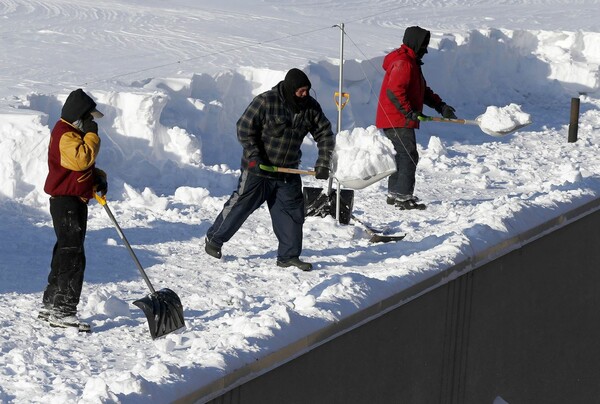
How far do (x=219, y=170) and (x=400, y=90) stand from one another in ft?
6.50

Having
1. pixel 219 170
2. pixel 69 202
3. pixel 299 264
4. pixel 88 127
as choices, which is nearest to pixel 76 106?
pixel 88 127

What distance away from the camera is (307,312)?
720 cm

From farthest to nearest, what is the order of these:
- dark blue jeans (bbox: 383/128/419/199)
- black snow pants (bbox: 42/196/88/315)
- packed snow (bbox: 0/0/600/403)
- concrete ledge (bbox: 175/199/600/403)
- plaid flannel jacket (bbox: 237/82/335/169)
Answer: dark blue jeans (bbox: 383/128/419/199)
plaid flannel jacket (bbox: 237/82/335/169)
black snow pants (bbox: 42/196/88/315)
packed snow (bbox: 0/0/600/403)
concrete ledge (bbox: 175/199/600/403)

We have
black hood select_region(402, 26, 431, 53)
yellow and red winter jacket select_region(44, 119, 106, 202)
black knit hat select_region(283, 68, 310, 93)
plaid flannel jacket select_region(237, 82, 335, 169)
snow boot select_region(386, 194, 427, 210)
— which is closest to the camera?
yellow and red winter jacket select_region(44, 119, 106, 202)

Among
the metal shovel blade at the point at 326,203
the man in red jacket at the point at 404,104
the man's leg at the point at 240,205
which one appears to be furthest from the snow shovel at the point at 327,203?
the man's leg at the point at 240,205

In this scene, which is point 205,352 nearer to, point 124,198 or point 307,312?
point 307,312

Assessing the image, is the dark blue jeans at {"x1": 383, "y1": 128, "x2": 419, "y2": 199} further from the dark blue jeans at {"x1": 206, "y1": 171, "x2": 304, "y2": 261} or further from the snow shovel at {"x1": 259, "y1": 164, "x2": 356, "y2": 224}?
the dark blue jeans at {"x1": 206, "y1": 171, "x2": 304, "y2": 261}

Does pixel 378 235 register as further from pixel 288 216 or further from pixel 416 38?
pixel 416 38

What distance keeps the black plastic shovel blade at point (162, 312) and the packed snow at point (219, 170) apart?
0.08 meters

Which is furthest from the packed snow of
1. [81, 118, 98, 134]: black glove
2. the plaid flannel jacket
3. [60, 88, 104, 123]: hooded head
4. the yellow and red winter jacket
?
[60, 88, 104, 123]: hooded head

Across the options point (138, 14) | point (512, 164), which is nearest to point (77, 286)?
point (512, 164)

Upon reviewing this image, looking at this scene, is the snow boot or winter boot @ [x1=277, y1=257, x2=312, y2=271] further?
the snow boot

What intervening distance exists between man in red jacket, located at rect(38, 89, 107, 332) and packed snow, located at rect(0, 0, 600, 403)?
177mm

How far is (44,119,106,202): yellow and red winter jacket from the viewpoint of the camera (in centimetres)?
748
